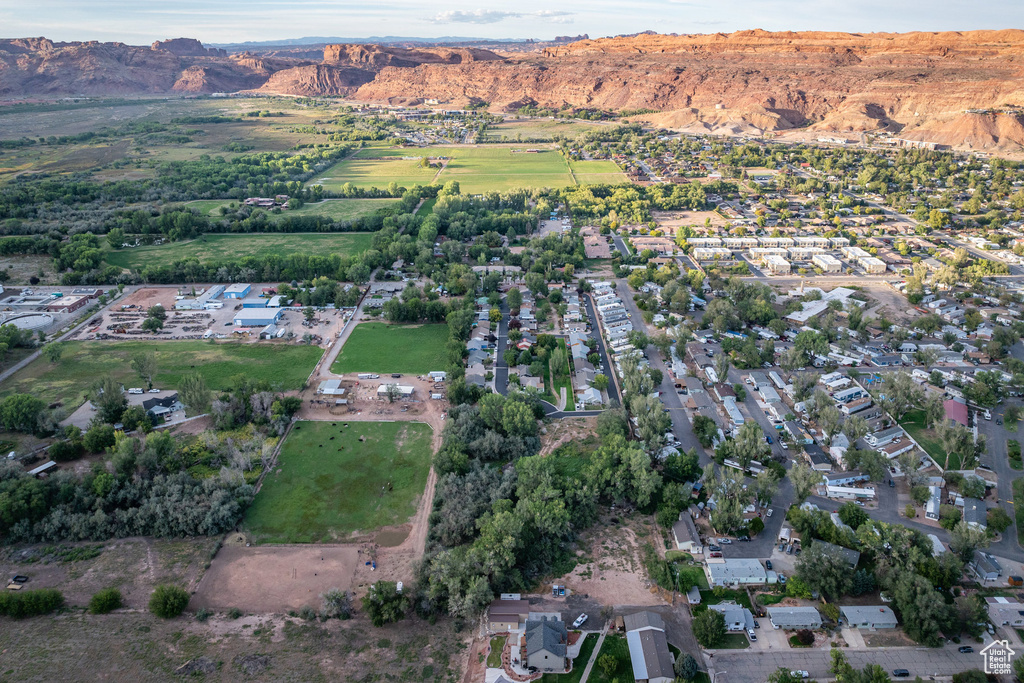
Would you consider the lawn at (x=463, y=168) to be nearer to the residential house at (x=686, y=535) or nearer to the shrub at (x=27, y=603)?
the residential house at (x=686, y=535)

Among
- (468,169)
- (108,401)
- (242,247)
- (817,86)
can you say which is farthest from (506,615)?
(817,86)

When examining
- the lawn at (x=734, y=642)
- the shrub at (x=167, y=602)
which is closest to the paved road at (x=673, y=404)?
the lawn at (x=734, y=642)

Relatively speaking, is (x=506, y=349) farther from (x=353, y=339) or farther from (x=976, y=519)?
(x=976, y=519)

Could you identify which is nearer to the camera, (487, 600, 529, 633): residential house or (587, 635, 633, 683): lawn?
(587, 635, 633, 683): lawn

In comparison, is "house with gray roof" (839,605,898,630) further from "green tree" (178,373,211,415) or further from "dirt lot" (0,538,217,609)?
"green tree" (178,373,211,415)

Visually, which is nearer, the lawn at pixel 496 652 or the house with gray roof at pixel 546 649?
the house with gray roof at pixel 546 649

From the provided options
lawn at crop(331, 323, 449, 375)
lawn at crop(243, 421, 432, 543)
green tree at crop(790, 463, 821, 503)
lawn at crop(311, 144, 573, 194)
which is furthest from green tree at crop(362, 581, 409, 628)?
lawn at crop(311, 144, 573, 194)

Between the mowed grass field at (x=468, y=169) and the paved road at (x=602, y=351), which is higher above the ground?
the mowed grass field at (x=468, y=169)

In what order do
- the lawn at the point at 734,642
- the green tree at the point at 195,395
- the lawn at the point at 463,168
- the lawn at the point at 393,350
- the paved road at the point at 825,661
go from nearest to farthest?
1. the paved road at the point at 825,661
2. the lawn at the point at 734,642
3. the green tree at the point at 195,395
4. the lawn at the point at 393,350
5. the lawn at the point at 463,168
